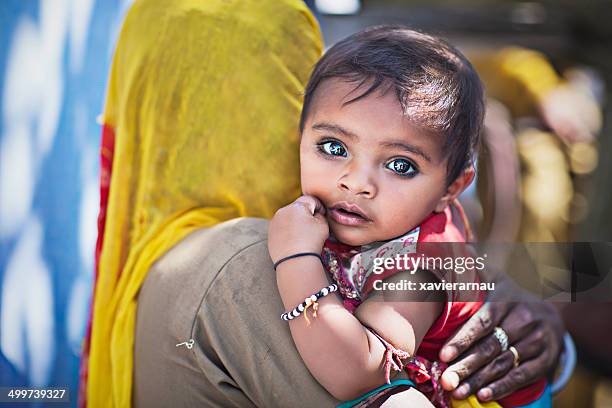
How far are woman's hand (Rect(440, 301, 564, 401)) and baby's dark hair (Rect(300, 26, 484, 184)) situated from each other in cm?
28

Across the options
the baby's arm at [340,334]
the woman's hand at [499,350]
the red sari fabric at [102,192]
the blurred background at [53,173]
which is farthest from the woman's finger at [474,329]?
the red sari fabric at [102,192]

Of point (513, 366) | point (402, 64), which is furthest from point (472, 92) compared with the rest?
point (513, 366)

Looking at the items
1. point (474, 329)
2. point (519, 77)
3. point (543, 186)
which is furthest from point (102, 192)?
point (543, 186)

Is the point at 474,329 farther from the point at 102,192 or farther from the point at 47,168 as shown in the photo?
the point at 47,168

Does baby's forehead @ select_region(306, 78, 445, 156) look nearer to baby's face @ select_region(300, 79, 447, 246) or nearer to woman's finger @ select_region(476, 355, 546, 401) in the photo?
baby's face @ select_region(300, 79, 447, 246)

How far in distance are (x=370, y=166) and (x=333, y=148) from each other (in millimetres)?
79

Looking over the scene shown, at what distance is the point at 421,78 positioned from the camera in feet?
3.92

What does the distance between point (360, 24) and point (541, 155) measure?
1714mm

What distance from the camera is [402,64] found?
3.92 ft

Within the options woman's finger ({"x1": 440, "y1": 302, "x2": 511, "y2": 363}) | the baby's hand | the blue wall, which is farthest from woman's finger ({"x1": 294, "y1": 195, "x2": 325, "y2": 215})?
the blue wall

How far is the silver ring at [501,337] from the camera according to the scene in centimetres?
132

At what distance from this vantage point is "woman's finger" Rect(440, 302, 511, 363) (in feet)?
4.08

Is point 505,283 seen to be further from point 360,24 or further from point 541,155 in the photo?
point 541,155

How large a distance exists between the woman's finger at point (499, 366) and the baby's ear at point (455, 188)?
0.98 feet
